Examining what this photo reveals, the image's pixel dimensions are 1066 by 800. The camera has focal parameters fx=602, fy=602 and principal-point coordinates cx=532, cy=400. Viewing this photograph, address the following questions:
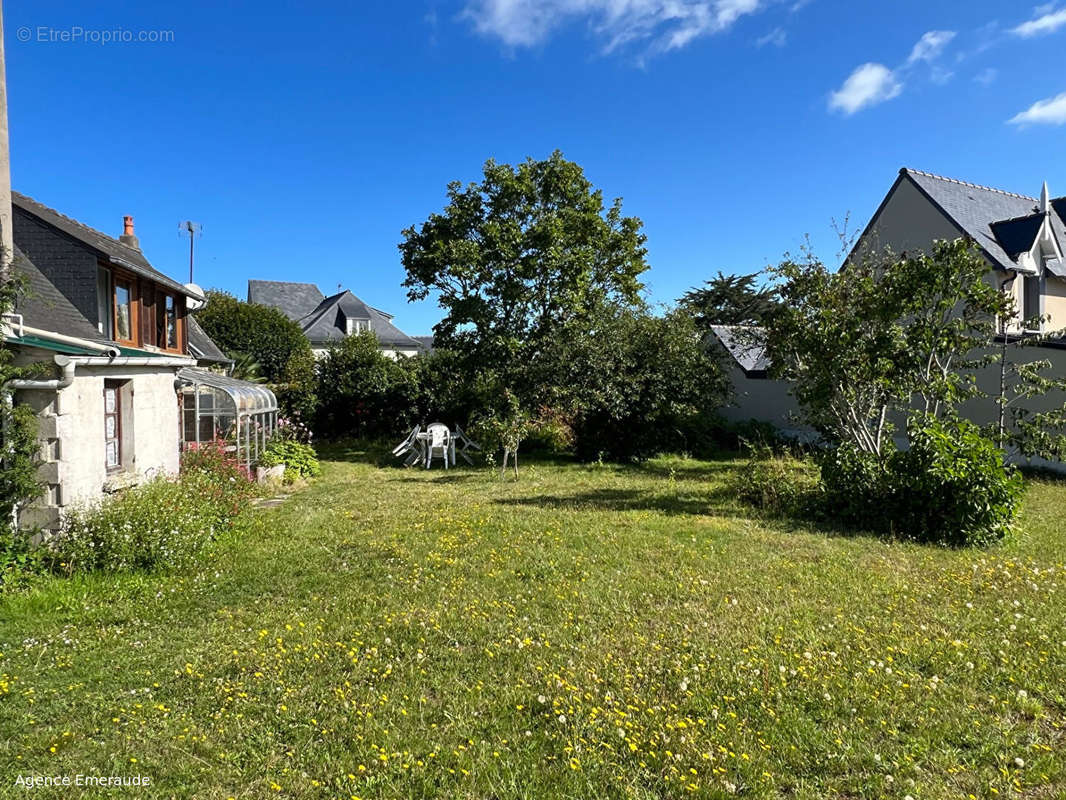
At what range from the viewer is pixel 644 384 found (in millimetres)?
15516

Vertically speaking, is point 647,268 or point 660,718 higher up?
point 647,268

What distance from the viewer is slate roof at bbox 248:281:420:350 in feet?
127

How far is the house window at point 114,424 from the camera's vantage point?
825 centimetres

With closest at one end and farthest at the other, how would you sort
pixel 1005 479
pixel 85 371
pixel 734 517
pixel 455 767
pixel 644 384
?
pixel 455 767, pixel 85 371, pixel 1005 479, pixel 734 517, pixel 644 384

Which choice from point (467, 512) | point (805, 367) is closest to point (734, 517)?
point (805, 367)

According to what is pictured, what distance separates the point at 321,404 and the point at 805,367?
15.6m

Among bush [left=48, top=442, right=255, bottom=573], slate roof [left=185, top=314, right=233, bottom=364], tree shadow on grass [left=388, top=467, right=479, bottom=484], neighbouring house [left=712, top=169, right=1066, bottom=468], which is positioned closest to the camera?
bush [left=48, top=442, right=255, bottom=573]

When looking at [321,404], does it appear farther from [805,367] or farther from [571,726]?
[571,726]

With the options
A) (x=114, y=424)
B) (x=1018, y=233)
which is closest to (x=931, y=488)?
(x=114, y=424)

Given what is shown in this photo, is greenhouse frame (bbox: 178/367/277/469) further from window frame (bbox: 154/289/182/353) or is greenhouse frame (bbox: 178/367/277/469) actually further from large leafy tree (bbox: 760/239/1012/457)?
large leafy tree (bbox: 760/239/1012/457)

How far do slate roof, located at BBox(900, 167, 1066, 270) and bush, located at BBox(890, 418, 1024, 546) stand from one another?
11387 mm

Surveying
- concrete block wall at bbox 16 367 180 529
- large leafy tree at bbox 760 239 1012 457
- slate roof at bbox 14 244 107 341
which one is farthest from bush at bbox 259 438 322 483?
large leafy tree at bbox 760 239 1012 457

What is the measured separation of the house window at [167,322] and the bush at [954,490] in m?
13.7

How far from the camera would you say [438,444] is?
16.0 metres
